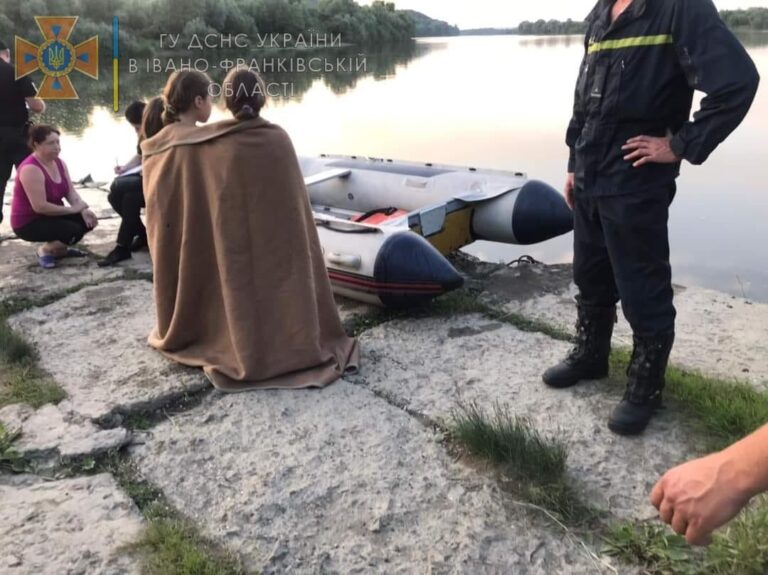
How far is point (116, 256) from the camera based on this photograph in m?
5.44

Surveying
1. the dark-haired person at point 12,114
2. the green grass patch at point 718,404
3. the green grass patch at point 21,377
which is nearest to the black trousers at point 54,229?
the dark-haired person at point 12,114

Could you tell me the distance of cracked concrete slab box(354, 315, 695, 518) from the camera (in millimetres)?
2586

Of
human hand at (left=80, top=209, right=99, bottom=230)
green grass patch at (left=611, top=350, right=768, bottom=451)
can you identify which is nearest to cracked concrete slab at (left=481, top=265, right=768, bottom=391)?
green grass patch at (left=611, top=350, right=768, bottom=451)

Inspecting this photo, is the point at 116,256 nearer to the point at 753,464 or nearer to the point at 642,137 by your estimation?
the point at 642,137

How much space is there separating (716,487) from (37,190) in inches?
203

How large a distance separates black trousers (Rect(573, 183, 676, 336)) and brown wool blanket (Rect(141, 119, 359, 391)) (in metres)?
1.38

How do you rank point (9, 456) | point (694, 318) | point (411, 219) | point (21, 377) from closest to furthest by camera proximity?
point (9, 456)
point (21, 377)
point (694, 318)
point (411, 219)

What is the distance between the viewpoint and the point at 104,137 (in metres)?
14.6

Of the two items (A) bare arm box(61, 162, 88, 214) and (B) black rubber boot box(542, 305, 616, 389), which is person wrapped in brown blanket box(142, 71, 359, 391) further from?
(A) bare arm box(61, 162, 88, 214)

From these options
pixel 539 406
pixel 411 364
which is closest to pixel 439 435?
pixel 539 406

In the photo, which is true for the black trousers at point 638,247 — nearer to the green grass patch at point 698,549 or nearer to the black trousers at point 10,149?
the green grass patch at point 698,549

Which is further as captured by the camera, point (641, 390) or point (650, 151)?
point (641, 390)

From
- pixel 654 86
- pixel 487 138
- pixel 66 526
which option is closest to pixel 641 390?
pixel 654 86

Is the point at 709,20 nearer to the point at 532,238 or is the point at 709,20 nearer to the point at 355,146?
the point at 532,238
